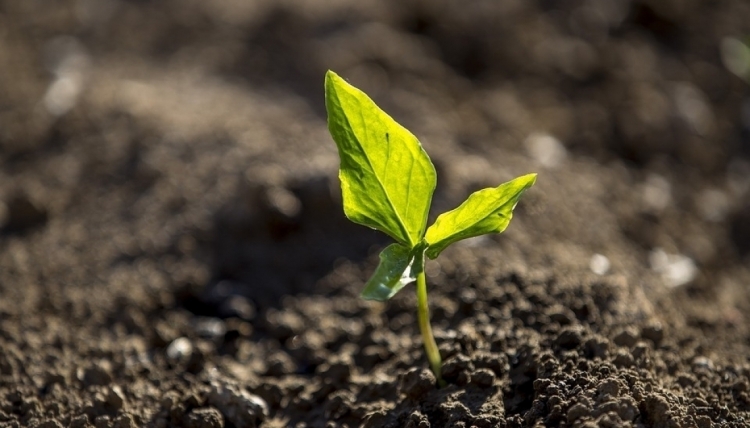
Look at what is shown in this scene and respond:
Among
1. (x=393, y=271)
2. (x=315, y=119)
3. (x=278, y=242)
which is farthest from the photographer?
(x=315, y=119)

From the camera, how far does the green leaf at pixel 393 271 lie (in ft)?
5.20

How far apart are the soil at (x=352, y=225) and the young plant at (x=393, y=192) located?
1.10ft

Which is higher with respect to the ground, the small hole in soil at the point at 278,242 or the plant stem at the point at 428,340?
the plant stem at the point at 428,340

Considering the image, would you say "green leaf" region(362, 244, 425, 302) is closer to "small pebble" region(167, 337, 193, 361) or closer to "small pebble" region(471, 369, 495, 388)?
"small pebble" region(471, 369, 495, 388)

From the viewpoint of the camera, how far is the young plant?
160cm

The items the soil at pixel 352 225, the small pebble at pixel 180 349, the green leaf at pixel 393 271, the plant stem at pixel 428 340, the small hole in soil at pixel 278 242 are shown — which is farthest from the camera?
the small hole in soil at pixel 278 242

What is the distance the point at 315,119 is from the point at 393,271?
1808mm

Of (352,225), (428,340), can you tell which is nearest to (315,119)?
(352,225)

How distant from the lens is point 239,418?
6.40 ft

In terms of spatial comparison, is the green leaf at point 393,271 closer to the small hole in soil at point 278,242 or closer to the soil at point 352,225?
the soil at point 352,225

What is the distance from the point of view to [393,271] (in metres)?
1.64

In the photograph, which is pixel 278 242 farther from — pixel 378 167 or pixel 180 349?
pixel 378 167

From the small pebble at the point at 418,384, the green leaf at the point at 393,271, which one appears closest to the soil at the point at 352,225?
the small pebble at the point at 418,384

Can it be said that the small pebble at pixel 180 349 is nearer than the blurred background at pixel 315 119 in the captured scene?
Yes
